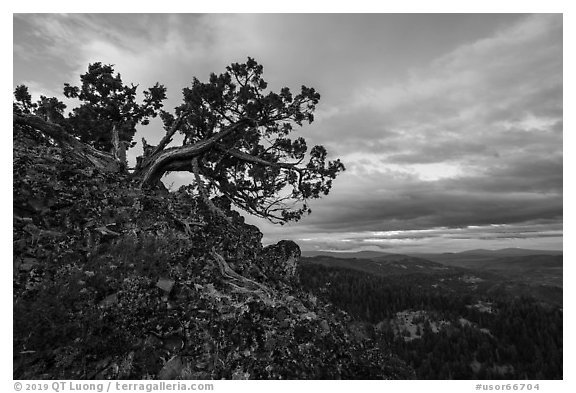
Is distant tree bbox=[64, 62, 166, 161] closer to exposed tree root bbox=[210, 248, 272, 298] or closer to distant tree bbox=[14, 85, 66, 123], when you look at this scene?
distant tree bbox=[14, 85, 66, 123]

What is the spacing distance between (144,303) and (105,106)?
2246 cm

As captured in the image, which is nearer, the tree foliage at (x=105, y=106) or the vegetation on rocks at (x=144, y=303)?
the vegetation on rocks at (x=144, y=303)

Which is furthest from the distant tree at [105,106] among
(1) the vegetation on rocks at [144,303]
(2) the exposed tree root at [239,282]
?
(2) the exposed tree root at [239,282]

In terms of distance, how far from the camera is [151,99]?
24781mm

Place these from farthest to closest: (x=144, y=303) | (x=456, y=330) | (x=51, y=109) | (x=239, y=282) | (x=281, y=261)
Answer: (x=456, y=330) → (x=51, y=109) → (x=281, y=261) → (x=239, y=282) → (x=144, y=303)

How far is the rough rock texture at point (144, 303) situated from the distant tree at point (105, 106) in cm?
1258

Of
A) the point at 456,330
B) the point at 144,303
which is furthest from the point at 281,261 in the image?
the point at 456,330

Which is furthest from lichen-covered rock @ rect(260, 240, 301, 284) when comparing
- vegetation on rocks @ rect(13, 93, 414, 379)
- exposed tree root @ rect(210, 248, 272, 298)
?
exposed tree root @ rect(210, 248, 272, 298)

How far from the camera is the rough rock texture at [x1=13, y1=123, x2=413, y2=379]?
6.82 m

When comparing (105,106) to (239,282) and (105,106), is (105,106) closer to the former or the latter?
(105,106)

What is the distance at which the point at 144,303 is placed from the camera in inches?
320

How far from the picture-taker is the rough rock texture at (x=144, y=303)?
6820 mm

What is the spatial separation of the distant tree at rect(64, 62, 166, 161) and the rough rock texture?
41.3 ft

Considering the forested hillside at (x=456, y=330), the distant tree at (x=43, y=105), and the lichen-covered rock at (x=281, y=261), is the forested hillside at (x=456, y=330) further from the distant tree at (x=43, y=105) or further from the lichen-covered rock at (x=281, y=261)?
the distant tree at (x=43, y=105)
